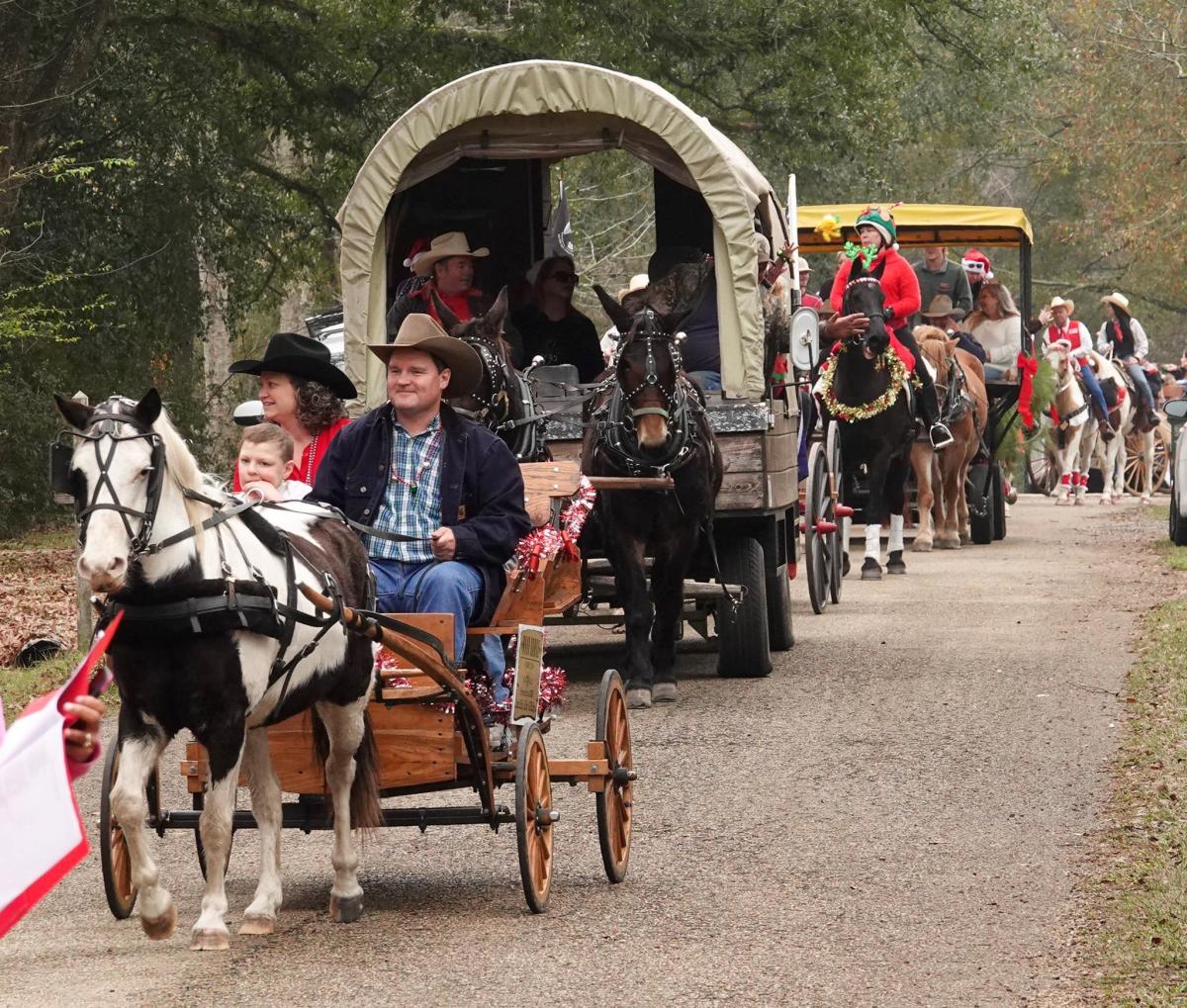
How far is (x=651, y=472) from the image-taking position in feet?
36.9

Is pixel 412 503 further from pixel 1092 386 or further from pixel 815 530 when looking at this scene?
pixel 1092 386

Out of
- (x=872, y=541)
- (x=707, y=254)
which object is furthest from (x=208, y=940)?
(x=872, y=541)

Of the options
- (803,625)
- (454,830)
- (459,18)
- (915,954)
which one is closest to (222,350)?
(459,18)

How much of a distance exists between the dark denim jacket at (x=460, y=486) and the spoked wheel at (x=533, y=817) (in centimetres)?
63

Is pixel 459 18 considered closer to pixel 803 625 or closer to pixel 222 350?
pixel 222 350

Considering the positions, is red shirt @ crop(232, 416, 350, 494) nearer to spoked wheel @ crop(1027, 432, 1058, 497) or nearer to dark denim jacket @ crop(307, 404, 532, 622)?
dark denim jacket @ crop(307, 404, 532, 622)

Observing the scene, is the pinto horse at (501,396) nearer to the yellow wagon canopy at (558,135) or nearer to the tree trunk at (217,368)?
the yellow wagon canopy at (558,135)

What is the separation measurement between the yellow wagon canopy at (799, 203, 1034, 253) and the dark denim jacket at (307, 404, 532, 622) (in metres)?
14.2

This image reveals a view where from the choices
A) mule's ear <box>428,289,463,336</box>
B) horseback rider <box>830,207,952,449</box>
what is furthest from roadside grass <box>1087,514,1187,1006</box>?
horseback rider <box>830,207,952,449</box>

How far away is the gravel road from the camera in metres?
6.05

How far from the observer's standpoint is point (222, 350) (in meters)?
28.6

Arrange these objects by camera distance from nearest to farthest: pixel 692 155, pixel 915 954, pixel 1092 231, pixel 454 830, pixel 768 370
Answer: pixel 915 954
pixel 454 830
pixel 692 155
pixel 768 370
pixel 1092 231

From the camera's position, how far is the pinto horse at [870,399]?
53.8 ft

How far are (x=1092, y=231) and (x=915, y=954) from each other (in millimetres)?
50358
